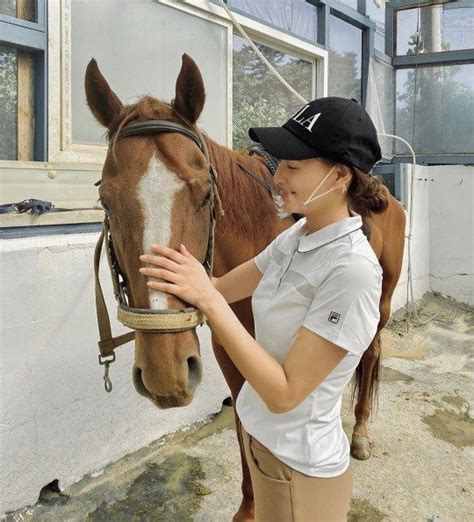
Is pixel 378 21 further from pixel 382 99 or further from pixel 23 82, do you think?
pixel 23 82

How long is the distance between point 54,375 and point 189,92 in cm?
161

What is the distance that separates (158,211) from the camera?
1.25 meters

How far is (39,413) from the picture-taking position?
2346mm

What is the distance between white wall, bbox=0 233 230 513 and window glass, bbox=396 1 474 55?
609 centimetres

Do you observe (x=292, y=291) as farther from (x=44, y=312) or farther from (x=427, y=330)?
(x=427, y=330)

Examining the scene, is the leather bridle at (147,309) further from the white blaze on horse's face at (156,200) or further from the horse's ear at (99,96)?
the horse's ear at (99,96)

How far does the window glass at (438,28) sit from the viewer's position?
21.4ft

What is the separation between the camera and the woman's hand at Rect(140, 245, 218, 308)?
103 cm

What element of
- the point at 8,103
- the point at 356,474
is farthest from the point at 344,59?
the point at 356,474

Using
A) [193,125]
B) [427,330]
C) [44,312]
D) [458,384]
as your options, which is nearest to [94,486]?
[44,312]

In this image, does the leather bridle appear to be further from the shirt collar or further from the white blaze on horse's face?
the shirt collar

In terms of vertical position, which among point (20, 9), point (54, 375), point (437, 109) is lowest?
point (54, 375)

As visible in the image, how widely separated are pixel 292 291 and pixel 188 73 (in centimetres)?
87

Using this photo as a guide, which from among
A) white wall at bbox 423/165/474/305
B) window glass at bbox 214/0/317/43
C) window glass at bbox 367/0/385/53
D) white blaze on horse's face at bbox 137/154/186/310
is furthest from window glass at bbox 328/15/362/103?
white blaze on horse's face at bbox 137/154/186/310
